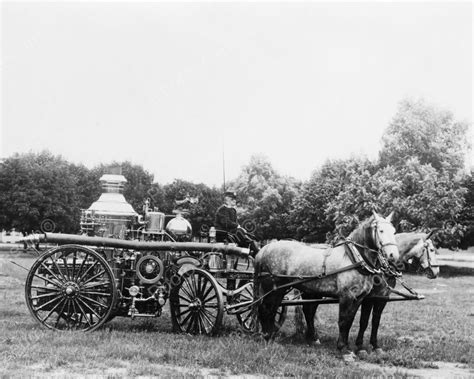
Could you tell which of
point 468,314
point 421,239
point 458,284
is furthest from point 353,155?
point 421,239

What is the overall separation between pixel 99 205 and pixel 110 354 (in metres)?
4.06

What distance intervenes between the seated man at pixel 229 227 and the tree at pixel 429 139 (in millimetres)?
28062

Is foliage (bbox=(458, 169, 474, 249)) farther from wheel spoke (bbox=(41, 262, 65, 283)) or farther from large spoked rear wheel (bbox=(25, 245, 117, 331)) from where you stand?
wheel spoke (bbox=(41, 262, 65, 283))

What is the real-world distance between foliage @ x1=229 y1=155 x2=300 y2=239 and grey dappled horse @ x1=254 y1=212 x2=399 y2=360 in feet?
157

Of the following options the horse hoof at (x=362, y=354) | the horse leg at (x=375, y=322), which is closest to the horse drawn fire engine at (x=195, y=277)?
the horse leg at (x=375, y=322)

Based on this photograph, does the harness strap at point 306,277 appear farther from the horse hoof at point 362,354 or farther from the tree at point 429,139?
the tree at point 429,139

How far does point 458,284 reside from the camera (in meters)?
27.6

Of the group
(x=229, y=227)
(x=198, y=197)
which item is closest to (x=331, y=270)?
(x=229, y=227)

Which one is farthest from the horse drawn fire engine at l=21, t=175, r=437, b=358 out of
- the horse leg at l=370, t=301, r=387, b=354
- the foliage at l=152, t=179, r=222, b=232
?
the foliage at l=152, t=179, r=222, b=232

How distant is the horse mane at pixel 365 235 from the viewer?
9.42m

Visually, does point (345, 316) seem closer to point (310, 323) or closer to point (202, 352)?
point (310, 323)

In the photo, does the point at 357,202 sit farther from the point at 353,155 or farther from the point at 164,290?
the point at 164,290

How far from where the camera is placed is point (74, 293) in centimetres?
1012

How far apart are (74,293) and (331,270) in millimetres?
4544
